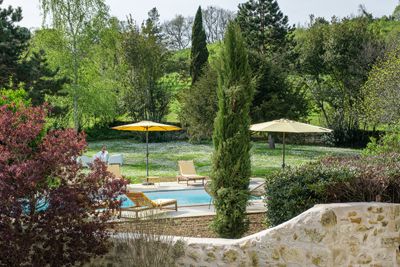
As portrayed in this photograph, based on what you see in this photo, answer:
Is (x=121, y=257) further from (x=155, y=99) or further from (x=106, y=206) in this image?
(x=155, y=99)

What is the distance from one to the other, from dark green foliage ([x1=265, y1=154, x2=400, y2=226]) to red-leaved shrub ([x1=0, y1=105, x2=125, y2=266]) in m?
2.91

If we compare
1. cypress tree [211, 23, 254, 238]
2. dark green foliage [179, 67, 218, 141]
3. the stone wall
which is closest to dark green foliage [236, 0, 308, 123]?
dark green foliage [179, 67, 218, 141]

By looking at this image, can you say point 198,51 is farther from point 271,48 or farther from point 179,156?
point 179,156

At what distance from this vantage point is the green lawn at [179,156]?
22548 mm

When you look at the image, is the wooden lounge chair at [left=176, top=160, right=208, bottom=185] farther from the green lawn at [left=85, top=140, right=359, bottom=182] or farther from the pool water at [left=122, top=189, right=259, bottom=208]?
the green lawn at [left=85, top=140, right=359, bottom=182]

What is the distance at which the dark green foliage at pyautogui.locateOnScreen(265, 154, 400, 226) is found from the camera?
756 centimetres

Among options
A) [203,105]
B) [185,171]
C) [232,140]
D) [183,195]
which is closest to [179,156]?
[203,105]

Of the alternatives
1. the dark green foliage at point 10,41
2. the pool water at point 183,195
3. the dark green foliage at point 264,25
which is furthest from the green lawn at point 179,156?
the dark green foliage at point 264,25

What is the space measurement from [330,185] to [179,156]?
20339 mm

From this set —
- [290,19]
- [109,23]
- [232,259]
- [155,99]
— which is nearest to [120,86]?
[155,99]

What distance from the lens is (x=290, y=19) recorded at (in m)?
40.7

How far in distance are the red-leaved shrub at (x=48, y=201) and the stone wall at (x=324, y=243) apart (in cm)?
158

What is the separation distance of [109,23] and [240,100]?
902 inches

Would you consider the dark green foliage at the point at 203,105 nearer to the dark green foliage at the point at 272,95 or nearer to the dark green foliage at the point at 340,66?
the dark green foliage at the point at 272,95
